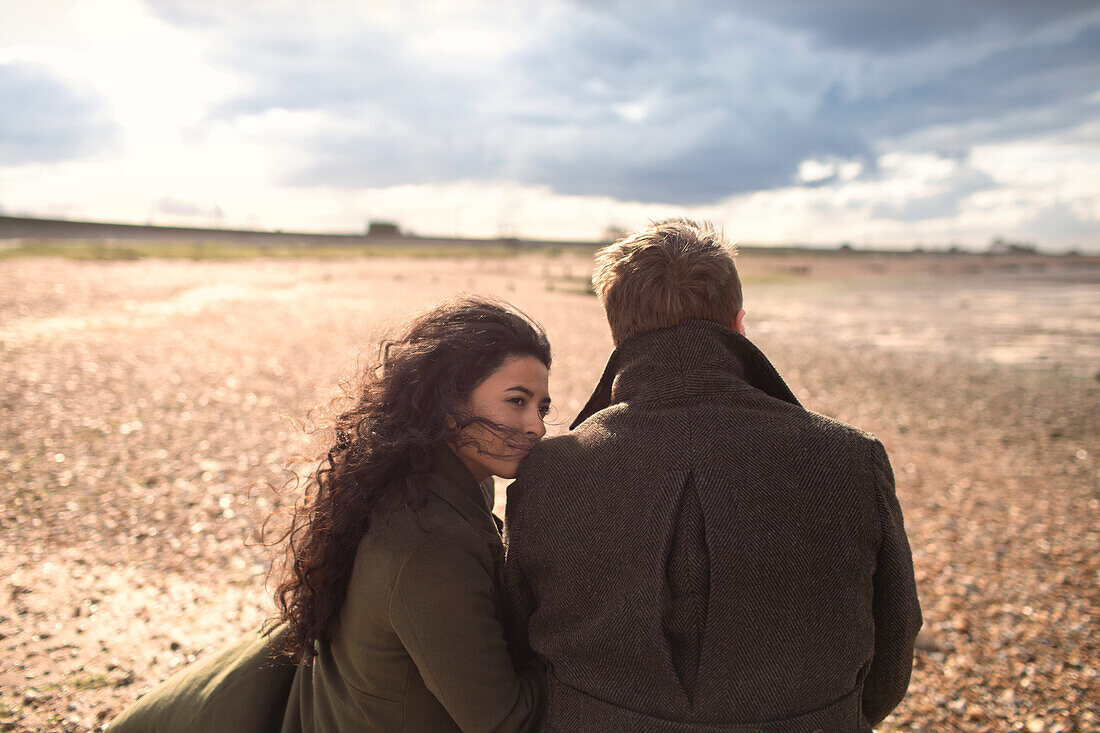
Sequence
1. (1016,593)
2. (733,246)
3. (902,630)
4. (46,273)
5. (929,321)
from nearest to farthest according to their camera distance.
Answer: (902,630), (733,246), (1016,593), (46,273), (929,321)

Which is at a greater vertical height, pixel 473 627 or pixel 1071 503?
pixel 473 627

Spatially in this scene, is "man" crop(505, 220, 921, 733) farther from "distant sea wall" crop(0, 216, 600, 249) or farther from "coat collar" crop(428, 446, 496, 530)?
"distant sea wall" crop(0, 216, 600, 249)

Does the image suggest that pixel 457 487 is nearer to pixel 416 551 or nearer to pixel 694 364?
pixel 416 551

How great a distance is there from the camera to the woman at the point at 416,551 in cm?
180

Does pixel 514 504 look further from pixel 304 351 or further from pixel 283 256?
pixel 283 256

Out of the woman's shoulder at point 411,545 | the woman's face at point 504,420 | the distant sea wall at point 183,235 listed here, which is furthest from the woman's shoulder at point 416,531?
the distant sea wall at point 183,235

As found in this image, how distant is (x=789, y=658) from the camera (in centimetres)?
171

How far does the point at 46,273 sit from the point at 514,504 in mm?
26704

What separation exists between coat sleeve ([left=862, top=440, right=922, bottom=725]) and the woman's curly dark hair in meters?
1.05

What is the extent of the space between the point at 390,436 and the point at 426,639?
0.59 meters

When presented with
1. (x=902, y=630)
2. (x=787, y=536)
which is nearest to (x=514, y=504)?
(x=787, y=536)

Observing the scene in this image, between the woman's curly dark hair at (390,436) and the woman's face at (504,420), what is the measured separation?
0.10 feet

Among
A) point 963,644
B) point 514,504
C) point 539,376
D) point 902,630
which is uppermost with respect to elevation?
point 539,376

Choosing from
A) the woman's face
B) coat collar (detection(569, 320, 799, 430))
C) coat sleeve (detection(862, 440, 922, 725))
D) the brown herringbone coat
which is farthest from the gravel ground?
coat sleeve (detection(862, 440, 922, 725))
